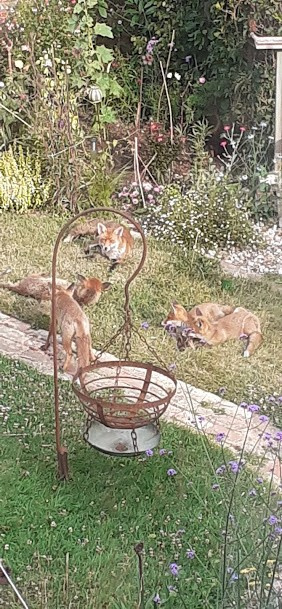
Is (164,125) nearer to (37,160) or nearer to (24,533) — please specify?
(37,160)

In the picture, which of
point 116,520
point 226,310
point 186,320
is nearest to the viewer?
point 116,520

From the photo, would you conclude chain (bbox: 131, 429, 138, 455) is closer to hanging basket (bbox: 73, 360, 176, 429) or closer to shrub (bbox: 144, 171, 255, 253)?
hanging basket (bbox: 73, 360, 176, 429)

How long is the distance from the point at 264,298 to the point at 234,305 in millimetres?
255

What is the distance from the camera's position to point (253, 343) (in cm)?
482

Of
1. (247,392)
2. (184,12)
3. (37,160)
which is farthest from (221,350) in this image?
(184,12)

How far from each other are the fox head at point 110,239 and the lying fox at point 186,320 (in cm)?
100

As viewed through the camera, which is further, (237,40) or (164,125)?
(164,125)

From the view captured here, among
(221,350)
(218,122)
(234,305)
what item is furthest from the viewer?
(218,122)

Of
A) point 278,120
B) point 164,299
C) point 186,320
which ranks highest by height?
point 278,120

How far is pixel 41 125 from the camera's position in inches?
280

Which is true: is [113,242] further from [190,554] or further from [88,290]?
[190,554]

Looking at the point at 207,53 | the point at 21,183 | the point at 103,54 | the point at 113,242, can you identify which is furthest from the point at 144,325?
Answer: the point at 207,53

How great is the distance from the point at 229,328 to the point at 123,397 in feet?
3.38

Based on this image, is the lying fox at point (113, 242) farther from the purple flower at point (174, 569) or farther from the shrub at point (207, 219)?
the purple flower at point (174, 569)
